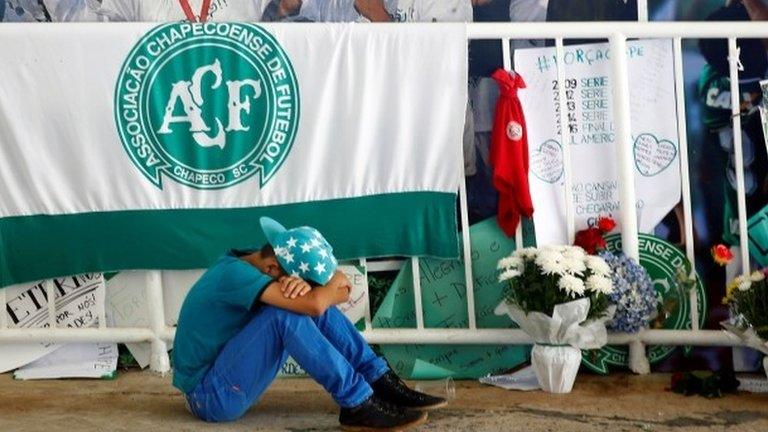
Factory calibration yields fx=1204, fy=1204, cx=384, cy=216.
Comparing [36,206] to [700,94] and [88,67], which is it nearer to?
[88,67]

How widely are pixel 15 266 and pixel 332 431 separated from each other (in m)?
1.80

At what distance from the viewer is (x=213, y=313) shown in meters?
4.32

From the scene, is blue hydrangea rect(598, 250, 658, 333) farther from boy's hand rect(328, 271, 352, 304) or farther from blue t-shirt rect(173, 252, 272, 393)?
blue t-shirt rect(173, 252, 272, 393)

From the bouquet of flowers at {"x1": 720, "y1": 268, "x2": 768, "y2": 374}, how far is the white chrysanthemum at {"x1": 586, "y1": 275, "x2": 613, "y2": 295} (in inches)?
20.0

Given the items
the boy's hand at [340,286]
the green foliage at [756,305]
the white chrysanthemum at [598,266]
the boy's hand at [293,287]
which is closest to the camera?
the boy's hand at [293,287]

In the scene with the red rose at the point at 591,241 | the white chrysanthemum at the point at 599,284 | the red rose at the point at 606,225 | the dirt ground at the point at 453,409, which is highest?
the red rose at the point at 606,225

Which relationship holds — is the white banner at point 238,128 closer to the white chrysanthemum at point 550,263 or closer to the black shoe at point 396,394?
the white chrysanthemum at point 550,263

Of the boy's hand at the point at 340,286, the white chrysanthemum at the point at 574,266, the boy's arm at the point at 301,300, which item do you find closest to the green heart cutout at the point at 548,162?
A: the white chrysanthemum at the point at 574,266

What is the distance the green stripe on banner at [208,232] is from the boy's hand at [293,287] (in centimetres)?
96

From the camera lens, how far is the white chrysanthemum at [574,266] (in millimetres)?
4762

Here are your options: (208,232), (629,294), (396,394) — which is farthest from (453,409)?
(208,232)

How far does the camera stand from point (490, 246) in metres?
5.23

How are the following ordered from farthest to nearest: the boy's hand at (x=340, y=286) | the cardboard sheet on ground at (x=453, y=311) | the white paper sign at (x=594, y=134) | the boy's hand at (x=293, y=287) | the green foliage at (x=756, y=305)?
the cardboard sheet on ground at (x=453, y=311) → the white paper sign at (x=594, y=134) → the green foliage at (x=756, y=305) → the boy's hand at (x=340, y=286) → the boy's hand at (x=293, y=287)

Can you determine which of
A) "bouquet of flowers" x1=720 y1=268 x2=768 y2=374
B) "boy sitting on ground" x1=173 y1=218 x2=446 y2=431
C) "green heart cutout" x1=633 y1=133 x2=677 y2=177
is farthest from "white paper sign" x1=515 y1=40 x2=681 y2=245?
"boy sitting on ground" x1=173 y1=218 x2=446 y2=431
